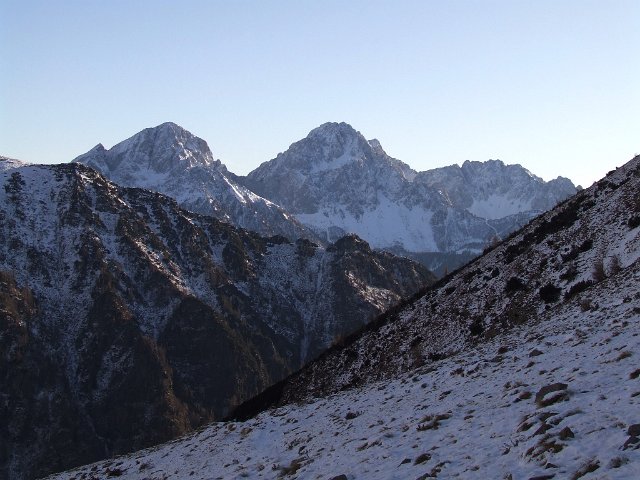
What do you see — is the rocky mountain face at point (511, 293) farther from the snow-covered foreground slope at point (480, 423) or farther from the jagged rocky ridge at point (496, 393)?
the snow-covered foreground slope at point (480, 423)

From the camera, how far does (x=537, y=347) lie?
2591cm

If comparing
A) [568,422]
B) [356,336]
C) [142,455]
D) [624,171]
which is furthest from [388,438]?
[624,171]

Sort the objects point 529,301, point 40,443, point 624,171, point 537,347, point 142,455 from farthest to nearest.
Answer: point 40,443, point 624,171, point 529,301, point 142,455, point 537,347

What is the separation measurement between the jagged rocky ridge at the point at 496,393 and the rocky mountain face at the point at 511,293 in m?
0.16

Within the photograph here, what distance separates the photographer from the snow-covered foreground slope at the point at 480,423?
13.5m

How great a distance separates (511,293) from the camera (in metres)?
44.7

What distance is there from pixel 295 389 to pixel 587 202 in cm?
3050

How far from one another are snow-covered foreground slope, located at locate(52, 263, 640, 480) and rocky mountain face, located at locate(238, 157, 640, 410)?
4.23 m

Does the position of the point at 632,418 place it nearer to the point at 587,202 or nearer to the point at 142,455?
the point at 142,455

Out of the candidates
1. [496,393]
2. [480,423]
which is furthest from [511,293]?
[480,423]

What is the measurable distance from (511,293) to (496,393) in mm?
25500

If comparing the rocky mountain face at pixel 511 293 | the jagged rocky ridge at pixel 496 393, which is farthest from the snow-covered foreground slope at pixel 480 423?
the rocky mountain face at pixel 511 293

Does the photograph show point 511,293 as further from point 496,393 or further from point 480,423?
point 480,423

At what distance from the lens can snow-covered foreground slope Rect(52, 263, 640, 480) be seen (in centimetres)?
1348
